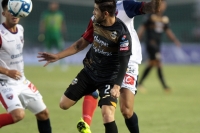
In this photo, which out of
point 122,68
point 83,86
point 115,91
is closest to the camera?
point 115,91

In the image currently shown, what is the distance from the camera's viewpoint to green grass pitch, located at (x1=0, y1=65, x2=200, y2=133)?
359 inches

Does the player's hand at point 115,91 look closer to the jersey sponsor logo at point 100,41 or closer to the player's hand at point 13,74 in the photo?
the jersey sponsor logo at point 100,41

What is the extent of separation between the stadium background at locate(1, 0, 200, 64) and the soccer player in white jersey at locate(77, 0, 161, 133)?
60.0ft

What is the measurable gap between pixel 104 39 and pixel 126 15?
776 mm

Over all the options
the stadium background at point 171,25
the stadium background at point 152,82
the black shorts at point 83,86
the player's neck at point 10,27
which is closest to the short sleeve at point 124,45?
the black shorts at point 83,86

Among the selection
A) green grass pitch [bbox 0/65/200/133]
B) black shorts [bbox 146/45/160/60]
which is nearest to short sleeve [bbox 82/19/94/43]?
green grass pitch [bbox 0/65/200/133]

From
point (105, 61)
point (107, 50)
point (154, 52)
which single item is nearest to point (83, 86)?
point (105, 61)

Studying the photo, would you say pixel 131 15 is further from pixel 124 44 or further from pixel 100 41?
pixel 124 44

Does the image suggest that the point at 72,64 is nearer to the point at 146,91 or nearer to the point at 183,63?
the point at 183,63

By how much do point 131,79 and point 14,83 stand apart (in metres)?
1.61

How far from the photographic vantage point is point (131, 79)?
7812 millimetres

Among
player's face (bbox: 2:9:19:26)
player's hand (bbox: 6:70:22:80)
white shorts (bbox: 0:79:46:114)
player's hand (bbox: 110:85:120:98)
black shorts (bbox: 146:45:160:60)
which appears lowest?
black shorts (bbox: 146:45:160:60)

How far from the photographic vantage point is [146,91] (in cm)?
1529

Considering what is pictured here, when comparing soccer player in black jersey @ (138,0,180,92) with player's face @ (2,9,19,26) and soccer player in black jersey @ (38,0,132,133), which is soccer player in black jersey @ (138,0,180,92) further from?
player's face @ (2,9,19,26)
